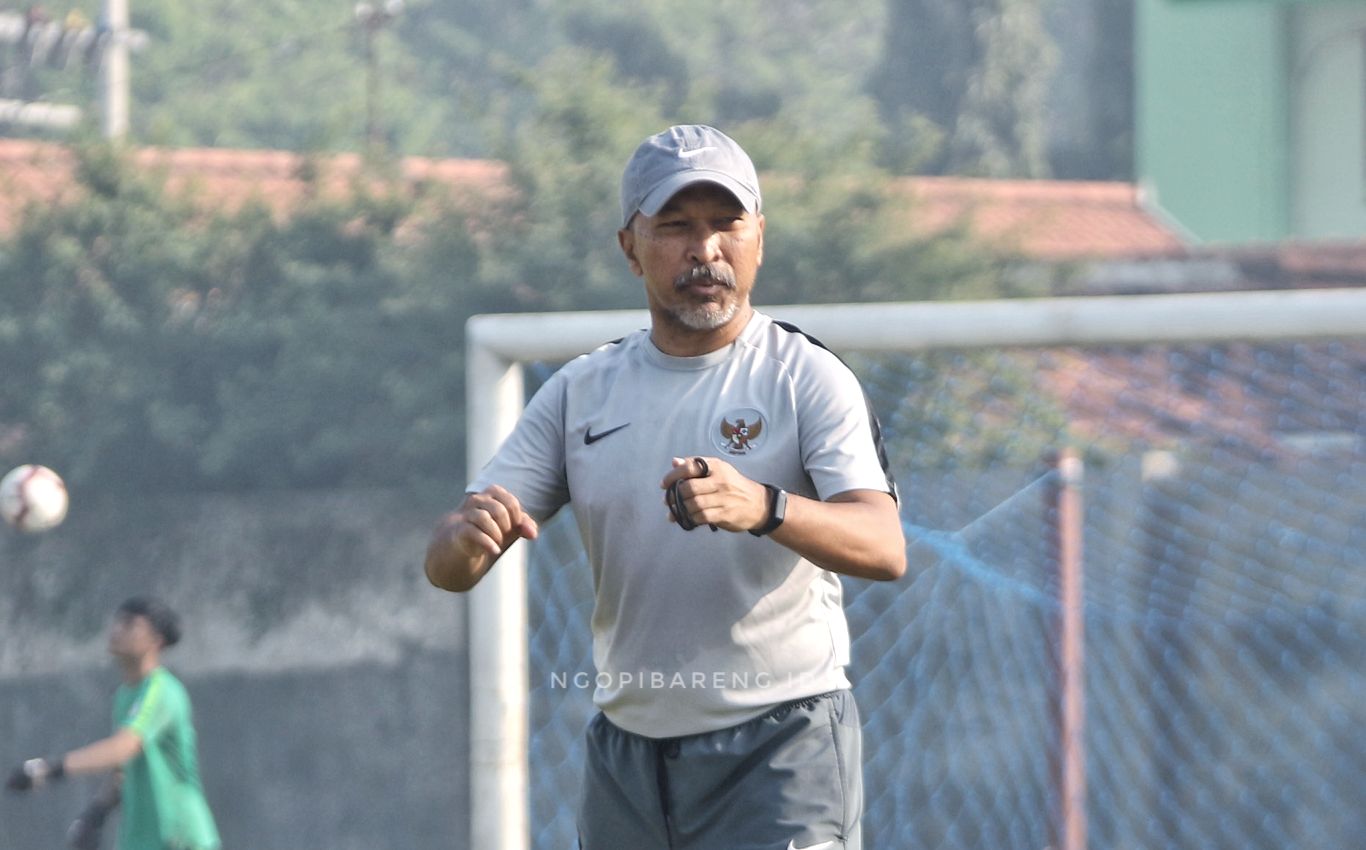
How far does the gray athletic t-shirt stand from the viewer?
2.57 m

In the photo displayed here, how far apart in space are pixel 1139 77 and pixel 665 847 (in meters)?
24.5

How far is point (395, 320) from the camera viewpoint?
1466 centimetres

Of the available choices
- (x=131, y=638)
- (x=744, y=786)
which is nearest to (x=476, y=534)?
(x=744, y=786)

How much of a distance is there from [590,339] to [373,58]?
16455 mm

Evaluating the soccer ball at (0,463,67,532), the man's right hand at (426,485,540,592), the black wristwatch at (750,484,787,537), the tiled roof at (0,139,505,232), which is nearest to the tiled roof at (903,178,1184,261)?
the tiled roof at (0,139,505,232)

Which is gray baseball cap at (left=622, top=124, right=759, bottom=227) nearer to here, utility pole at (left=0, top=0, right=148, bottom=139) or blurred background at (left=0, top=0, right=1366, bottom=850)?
blurred background at (left=0, top=0, right=1366, bottom=850)

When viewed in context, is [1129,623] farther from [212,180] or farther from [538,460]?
[212,180]

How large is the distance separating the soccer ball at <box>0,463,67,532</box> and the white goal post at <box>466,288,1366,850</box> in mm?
3851

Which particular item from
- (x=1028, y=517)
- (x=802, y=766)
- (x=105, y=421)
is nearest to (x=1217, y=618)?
(x=1028, y=517)

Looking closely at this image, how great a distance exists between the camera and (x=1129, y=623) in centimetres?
933

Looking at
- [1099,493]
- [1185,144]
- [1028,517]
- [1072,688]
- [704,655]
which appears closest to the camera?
[704,655]

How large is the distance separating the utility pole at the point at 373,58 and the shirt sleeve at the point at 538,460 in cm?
1336

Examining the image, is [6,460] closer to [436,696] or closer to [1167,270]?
[436,696]

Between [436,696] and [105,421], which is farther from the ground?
[105,421]
